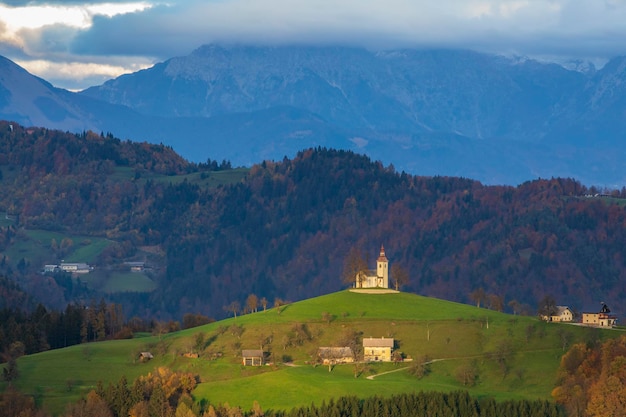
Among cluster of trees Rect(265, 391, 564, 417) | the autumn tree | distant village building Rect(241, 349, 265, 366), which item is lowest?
cluster of trees Rect(265, 391, 564, 417)

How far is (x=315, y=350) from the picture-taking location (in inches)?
7092

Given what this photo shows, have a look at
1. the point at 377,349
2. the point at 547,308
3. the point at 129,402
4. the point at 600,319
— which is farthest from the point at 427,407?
the point at 600,319

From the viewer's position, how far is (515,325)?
186000mm

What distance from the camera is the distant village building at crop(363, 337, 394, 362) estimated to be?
17638cm

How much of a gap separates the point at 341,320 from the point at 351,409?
136 ft

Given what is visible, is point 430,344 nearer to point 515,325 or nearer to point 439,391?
point 515,325

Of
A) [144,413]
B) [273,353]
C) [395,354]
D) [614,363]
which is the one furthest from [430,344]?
[144,413]

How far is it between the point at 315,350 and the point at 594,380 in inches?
1385

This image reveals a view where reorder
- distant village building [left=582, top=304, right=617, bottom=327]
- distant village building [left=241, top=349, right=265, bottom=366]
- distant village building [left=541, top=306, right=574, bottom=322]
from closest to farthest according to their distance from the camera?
distant village building [left=241, top=349, right=265, bottom=366] → distant village building [left=582, top=304, right=617, bottom=327] → distant village building [left=541, top=306, right=574, bottom=322]

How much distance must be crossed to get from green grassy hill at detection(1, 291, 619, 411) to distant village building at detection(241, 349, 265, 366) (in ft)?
4.27

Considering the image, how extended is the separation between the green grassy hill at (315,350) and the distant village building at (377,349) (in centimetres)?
258

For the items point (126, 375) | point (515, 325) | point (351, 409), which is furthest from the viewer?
point (515, 325)

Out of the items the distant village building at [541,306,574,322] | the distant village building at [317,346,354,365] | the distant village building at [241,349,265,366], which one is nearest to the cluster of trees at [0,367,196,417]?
the distant village building at [241,349,265,366]

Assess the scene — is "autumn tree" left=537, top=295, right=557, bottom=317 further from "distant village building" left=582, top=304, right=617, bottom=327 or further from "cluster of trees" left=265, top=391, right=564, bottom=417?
"cluster of trees" left=265, top=391, right=564, bottom=417
